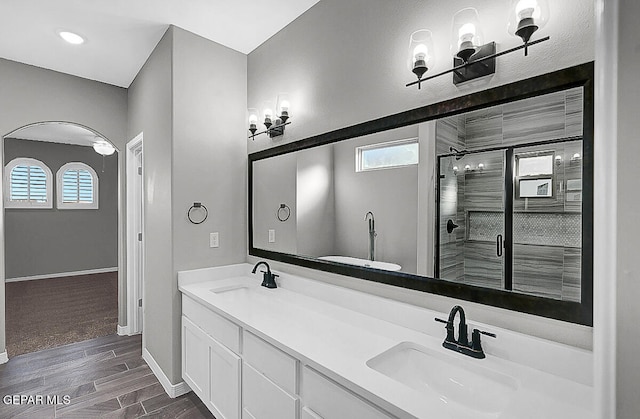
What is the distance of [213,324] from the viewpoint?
6.79 feet

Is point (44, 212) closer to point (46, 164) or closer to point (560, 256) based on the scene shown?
point (46, 164)

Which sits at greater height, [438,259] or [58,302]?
[438,259]

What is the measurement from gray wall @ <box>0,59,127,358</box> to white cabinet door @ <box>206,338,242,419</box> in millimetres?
2162

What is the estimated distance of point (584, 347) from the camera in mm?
1146

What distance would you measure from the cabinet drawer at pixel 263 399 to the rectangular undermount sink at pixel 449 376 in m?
0.43

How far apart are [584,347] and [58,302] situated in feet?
19.7

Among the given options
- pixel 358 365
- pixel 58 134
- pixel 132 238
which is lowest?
pixel 358 365

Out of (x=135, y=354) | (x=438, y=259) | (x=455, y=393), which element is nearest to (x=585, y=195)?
(x=438, y=259)

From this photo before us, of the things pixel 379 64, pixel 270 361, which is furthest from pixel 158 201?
pixel 379 64

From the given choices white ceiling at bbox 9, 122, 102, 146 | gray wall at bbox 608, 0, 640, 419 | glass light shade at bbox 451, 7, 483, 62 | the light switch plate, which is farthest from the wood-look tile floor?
white ceiling at bbox 9, 122, 102, 146

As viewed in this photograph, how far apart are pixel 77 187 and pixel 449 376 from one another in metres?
7.67

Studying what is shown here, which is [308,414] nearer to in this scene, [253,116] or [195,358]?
[195,358]

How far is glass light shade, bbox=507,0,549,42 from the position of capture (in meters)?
1.20

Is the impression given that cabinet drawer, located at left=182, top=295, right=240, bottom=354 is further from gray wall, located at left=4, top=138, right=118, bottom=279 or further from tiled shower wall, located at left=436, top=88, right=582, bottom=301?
gray wall, located at left=4, top=138, right=118, bottom=279
